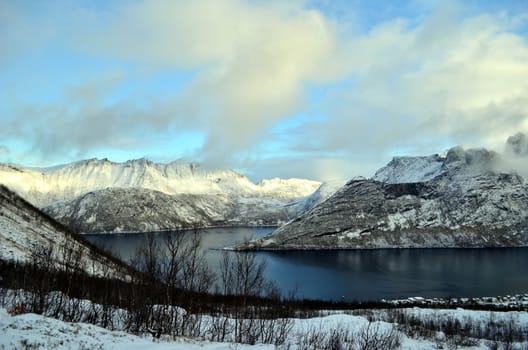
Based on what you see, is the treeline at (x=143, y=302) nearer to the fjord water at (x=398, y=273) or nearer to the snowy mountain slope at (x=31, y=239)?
the snowy mountain slope at (x=31, y=239)

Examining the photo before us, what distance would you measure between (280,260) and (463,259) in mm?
71083

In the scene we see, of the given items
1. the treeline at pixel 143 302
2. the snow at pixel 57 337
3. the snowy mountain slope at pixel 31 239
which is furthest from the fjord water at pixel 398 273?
the snow at pixel 57 337

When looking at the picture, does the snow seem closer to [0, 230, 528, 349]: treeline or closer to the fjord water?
[0, 230, 528, 349]: treeline

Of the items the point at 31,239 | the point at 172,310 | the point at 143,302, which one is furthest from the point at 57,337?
the point at 31,239

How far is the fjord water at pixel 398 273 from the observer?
107750mm

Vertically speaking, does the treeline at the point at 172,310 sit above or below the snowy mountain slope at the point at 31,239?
below

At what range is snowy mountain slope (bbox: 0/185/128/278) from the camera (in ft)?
175

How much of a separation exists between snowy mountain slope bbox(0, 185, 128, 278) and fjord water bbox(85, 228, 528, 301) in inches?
1544

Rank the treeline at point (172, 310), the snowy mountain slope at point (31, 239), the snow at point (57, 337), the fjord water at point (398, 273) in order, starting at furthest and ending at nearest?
the fjord water at point (398, 273), the snowy mountain slope at point (31, 239), the treeline at point (172, 310), the snow at point (57, 337)

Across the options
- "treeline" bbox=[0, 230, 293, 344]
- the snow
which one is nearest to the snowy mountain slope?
"treeline" bbox=[0, 230, 293, 344]

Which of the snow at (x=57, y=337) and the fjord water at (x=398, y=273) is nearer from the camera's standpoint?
the snow at (x=57, y=337)

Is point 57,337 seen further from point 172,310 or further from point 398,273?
point 398,273

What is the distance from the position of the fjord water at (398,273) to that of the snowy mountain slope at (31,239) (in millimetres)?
39217

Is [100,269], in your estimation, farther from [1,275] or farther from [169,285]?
[169,285]
